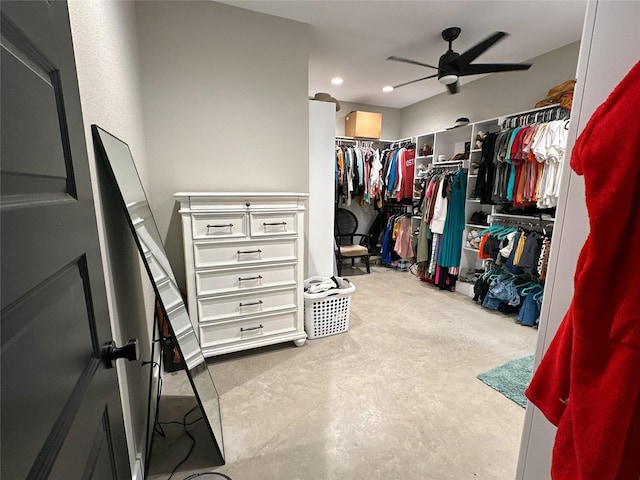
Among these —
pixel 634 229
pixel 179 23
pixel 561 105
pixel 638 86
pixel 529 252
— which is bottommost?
pixel 529 252

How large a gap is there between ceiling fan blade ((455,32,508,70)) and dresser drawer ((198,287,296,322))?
8.32 ft

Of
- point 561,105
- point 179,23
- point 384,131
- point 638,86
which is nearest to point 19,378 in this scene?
point 638,86

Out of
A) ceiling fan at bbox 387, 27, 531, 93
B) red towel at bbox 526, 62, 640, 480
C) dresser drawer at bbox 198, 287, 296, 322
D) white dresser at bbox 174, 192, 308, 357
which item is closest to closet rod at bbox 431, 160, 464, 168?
ceiling fan at bbox 387, 27, 531, 93

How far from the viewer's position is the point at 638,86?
0.51 m

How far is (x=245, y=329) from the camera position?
211 centimetres

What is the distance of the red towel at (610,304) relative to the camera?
0.50 m

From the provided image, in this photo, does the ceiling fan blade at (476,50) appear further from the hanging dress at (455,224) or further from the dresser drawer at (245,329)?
the dresser drawer at (245,329)

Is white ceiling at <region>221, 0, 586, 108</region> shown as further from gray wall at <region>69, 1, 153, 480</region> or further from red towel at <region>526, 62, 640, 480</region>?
red towel at <region>526, 62, 640, 480</region>

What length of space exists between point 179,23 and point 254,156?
105cm

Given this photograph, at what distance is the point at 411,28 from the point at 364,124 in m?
1.89

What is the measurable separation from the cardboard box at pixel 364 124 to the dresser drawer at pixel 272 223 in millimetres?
2926

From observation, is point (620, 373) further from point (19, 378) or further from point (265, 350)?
point (265, 350)

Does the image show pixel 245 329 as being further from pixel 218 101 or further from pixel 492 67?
pixel 492 67

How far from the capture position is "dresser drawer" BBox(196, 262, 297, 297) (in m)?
1.95
